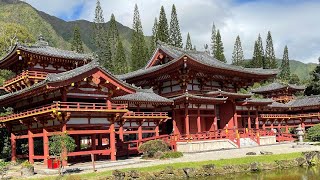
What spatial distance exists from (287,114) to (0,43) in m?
47.4

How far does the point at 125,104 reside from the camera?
29.4 m

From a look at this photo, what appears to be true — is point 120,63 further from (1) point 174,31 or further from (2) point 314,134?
(2) point 314,134

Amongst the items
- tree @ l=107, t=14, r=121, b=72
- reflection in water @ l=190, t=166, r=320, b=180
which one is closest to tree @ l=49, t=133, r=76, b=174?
reflection in water @ l=190, t=166, r=320, b=180

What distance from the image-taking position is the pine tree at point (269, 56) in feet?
308

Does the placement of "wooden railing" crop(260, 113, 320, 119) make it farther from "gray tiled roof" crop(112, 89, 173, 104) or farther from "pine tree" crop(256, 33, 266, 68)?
"pine tree" crop(256, 33, 266, 68)

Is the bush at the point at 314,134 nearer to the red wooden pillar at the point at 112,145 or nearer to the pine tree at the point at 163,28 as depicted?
the red wooden pillar at the point at 112,145

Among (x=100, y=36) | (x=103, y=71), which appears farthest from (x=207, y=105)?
(x=100, y=36)

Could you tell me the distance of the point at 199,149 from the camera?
106 feet

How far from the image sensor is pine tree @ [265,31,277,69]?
308 ft

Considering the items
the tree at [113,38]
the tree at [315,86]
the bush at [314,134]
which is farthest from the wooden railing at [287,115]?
the tree at [113,38]

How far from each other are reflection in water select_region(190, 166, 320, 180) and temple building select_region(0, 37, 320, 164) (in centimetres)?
955

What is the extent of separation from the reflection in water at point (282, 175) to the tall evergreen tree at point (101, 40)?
59155 mm

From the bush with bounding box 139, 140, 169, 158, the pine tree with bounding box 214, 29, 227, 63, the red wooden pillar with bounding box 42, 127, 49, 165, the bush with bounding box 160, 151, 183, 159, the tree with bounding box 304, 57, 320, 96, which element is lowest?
the bush with bounding box 160, 151, 183, 159

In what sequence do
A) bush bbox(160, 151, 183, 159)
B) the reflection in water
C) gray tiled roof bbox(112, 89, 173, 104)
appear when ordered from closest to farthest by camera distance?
the reflection in water < bush bbox(160, 151, 183, 159) < gray tiled roof bbox(112, 89, 173, 104)
